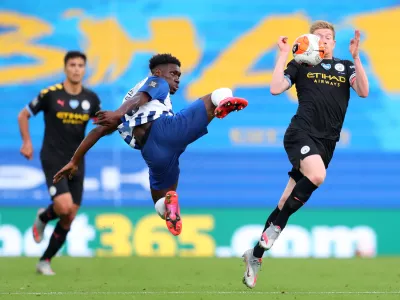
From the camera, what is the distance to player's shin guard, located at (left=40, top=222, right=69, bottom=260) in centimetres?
1238

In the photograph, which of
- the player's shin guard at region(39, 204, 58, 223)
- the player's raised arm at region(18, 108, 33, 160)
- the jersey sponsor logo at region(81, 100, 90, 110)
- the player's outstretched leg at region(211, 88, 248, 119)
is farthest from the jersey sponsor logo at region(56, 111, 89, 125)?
the player's outstretched leg at region(211, 88, 248, 119)

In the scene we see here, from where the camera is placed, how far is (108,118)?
8.94 meters

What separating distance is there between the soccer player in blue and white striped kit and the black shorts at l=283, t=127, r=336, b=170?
2.64ft

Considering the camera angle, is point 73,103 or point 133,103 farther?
point 73,103

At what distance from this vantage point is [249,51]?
1773 cm

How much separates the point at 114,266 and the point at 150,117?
163 inches

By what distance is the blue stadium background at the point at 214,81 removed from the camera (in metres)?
17.1

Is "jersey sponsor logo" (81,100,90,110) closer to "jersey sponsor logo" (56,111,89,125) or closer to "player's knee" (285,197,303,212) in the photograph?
"jersey sponsor logo" (56,111,89,125)

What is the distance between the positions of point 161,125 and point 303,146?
4.35ft

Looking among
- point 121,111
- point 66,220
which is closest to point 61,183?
point 66,220

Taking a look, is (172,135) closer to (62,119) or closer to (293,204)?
(293,204)

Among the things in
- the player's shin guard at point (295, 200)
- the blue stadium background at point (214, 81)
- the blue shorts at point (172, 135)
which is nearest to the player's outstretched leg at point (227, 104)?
the blue shorts at point (172, 135)

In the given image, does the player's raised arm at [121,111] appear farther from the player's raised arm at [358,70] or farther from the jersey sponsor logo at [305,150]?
the player's raised arm at [358,70]

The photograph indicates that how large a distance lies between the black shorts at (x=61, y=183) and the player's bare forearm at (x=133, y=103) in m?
3.08
